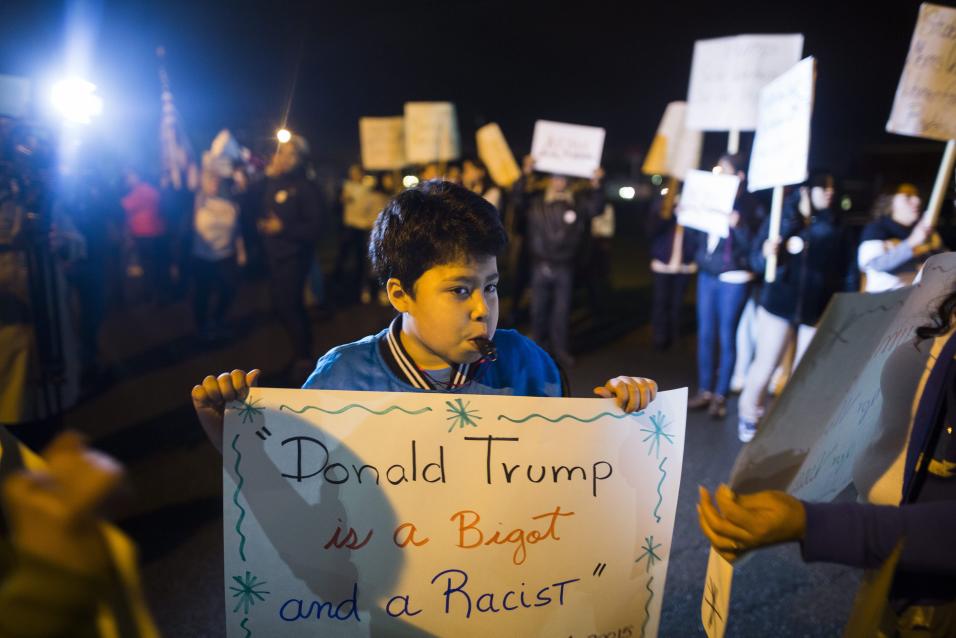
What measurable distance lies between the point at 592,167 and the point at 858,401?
505cm

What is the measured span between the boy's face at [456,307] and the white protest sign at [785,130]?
2766 millimetres

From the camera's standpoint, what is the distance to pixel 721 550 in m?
1.14

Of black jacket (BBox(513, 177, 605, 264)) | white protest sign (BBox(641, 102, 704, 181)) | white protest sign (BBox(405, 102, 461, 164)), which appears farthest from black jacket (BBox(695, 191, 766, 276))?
white protest sign (BBox(405, 102, 461, 164))

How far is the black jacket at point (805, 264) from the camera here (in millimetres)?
4215

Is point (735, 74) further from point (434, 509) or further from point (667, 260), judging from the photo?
point (434, 509)

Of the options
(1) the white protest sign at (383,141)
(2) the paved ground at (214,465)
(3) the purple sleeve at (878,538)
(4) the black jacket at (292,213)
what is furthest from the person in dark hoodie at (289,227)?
(3) the purple sleeve at (878,538)

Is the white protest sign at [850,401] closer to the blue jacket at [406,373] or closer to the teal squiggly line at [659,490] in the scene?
the teal squiggly line at [659,490]

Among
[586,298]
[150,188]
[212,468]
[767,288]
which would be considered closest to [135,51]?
[150,188]

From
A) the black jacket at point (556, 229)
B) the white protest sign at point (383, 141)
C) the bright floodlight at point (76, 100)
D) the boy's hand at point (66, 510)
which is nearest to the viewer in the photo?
the boy's hand at point (66, 510)

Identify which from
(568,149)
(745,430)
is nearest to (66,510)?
(745,430)

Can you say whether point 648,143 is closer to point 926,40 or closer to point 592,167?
point 592,167

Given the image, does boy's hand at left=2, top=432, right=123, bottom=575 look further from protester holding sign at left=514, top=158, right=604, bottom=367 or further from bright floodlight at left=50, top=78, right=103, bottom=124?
protester holding sign at left=514, top=158, right=604, bottom=367

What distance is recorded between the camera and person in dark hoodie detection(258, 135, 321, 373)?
17.3ft

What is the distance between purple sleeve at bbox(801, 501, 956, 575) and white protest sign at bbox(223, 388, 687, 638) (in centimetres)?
34
